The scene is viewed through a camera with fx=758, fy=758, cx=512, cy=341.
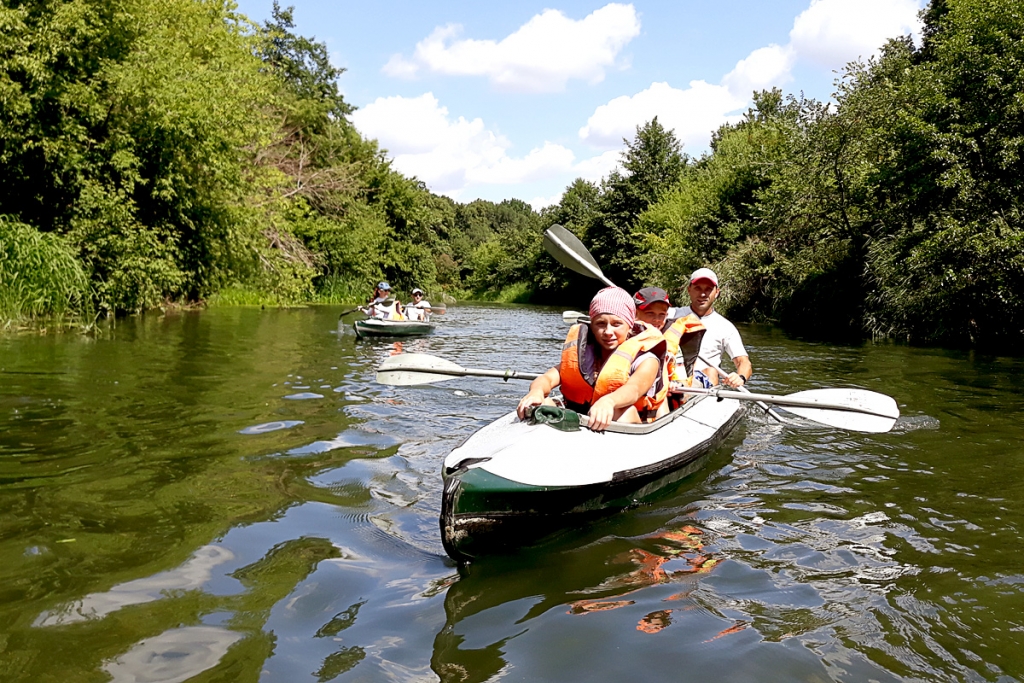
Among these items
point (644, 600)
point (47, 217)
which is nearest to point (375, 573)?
point (644, 600)

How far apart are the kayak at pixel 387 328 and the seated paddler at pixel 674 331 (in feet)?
28.3

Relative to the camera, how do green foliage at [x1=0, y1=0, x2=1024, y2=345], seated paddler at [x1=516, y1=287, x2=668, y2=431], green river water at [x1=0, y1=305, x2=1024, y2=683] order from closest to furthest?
green river water at [x1=0, y1=305, x2=1024, y2=683]
seated paddler at [x1=516, y1=287, x2=668, y2=431]
green foliage at [x1=0, y1=0, x2=1024, y2=345]

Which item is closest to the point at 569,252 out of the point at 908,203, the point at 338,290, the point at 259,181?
the point at 908,203

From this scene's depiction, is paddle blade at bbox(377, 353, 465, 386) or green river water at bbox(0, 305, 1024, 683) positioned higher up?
paddle blade at bbox(377, 353, 465, 386)

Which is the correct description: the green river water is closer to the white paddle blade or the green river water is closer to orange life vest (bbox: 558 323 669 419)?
the white paddle blade

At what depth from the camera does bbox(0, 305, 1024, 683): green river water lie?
264 centimetres

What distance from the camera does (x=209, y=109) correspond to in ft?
48.6

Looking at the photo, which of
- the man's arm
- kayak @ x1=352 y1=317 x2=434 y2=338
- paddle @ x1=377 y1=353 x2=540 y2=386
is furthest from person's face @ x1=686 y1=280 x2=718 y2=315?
kayak @ x1=352 y1=317 x2=434 y2=338

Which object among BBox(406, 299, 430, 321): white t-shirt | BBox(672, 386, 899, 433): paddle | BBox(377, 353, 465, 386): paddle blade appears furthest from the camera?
BBox(406, 299, 430, 321): white t-shirt

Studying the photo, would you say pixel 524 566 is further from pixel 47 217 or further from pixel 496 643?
pixel 47 217

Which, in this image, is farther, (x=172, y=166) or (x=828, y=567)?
(x=172, y=166)

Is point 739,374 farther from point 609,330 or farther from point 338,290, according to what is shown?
point 338,290

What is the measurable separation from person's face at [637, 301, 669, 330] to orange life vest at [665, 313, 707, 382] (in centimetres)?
11

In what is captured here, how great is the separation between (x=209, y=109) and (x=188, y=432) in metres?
11.0
